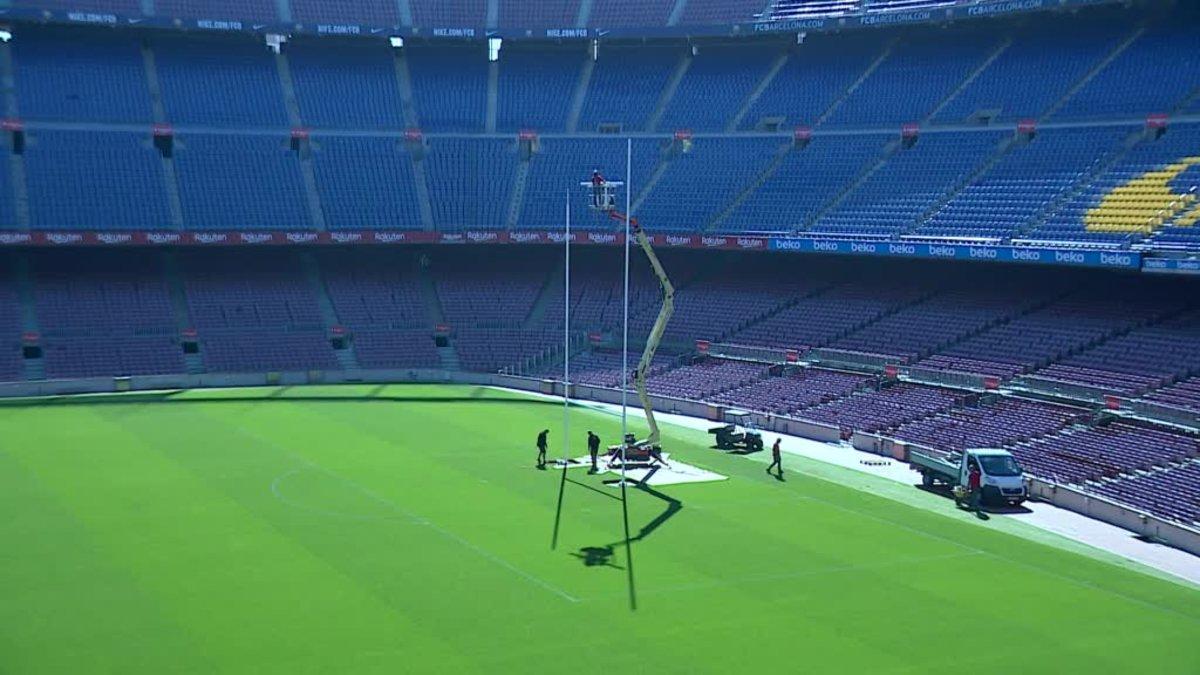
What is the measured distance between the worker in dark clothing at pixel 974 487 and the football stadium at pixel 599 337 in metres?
0.09

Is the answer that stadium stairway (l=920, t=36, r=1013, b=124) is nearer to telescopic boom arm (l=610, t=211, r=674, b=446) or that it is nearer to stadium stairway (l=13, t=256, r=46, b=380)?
telescopic boom arm (l=610, t=211, r=674, b=446)

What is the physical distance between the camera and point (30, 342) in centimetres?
5978

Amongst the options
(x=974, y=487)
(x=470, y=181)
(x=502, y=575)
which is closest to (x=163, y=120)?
(x=470, y=181)

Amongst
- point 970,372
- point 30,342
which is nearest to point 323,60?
point 30,342

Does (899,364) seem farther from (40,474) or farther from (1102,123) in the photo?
(40,474)

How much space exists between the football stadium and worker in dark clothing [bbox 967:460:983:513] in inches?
3.7

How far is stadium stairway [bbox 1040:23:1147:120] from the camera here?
58.8m

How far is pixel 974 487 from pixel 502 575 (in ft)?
52.7

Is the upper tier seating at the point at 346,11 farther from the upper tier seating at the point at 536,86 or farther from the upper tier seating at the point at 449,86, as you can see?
the upper tier seating at the point at 536,86

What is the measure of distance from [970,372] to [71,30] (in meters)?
52.9

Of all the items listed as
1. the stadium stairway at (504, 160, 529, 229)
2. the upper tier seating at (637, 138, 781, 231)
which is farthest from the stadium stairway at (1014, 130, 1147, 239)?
the stadium stairway at (504, 160, 529, 229)

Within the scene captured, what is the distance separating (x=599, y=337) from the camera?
66.1 m

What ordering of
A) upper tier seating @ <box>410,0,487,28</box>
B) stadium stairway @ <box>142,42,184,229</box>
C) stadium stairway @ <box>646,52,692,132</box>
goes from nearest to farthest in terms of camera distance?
stadium stairway @ <box>142,42,184,229</box>, stadium stairway @ <box>646,52,692,132</box>, upper tier seating @ <box>410,0,487,28</box>

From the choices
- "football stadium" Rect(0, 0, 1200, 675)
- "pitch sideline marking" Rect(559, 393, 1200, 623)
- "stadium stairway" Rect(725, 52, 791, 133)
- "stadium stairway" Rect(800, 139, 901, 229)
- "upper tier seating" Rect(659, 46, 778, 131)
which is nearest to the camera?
"football stadium" Rect(0, 0, 1200, 675)
